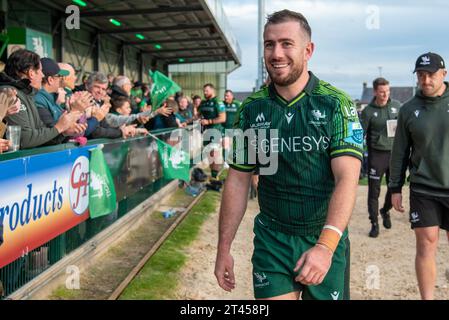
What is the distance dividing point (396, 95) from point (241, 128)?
9218cm

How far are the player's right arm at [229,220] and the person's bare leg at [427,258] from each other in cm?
237

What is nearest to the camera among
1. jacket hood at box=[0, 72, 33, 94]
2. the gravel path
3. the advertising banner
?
the advertising banner

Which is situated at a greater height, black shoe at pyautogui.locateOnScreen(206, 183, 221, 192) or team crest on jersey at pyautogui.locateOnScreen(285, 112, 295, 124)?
team crest on jersey at pyautogui.locateOnScreen(285, 112, 295, 124)

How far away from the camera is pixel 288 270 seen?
2.88 meters

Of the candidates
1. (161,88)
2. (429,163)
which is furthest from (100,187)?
(429,163)

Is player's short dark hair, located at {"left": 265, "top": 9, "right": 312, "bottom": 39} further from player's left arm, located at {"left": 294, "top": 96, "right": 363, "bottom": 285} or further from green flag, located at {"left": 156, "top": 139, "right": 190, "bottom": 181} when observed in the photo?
green flag, located at {"left": 156, "top": 139, "right": 190, "bottom": 181}

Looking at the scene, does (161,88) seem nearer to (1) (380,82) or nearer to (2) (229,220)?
(1) (380,82)

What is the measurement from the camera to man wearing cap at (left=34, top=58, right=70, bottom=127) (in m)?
5.35

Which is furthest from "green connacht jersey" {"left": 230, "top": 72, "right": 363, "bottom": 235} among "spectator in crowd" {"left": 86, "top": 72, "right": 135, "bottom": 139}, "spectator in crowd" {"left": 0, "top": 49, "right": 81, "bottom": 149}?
"spectator in crowd" {"left": 86, "top": 72, "right": 135, "bottom": 139}

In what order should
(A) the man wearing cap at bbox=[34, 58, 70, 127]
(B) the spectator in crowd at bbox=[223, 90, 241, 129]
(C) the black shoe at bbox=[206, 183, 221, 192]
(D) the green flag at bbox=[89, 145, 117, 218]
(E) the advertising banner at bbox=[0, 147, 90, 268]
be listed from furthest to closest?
(B) the spectator in crowd at bbox=[223, 90, 241, 129] → (C) the black shoe at bbox=[206, 183, 221, 192] → (D) the green flag at bbox=[89, 145, 117, 218] → (A) the man wearing cap at bbox=[34, 58, 70, 127] → (E) the advertising banner at bbox=[0, 147, 90, 268]

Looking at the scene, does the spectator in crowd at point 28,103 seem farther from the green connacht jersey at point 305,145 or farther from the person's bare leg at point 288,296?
the person's bare leg at point 288,296

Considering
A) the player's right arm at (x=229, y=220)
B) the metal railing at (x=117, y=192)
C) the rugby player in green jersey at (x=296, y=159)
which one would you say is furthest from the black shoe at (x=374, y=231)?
the player's right arm at (x=229, y=220)

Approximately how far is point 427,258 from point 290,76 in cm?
274
